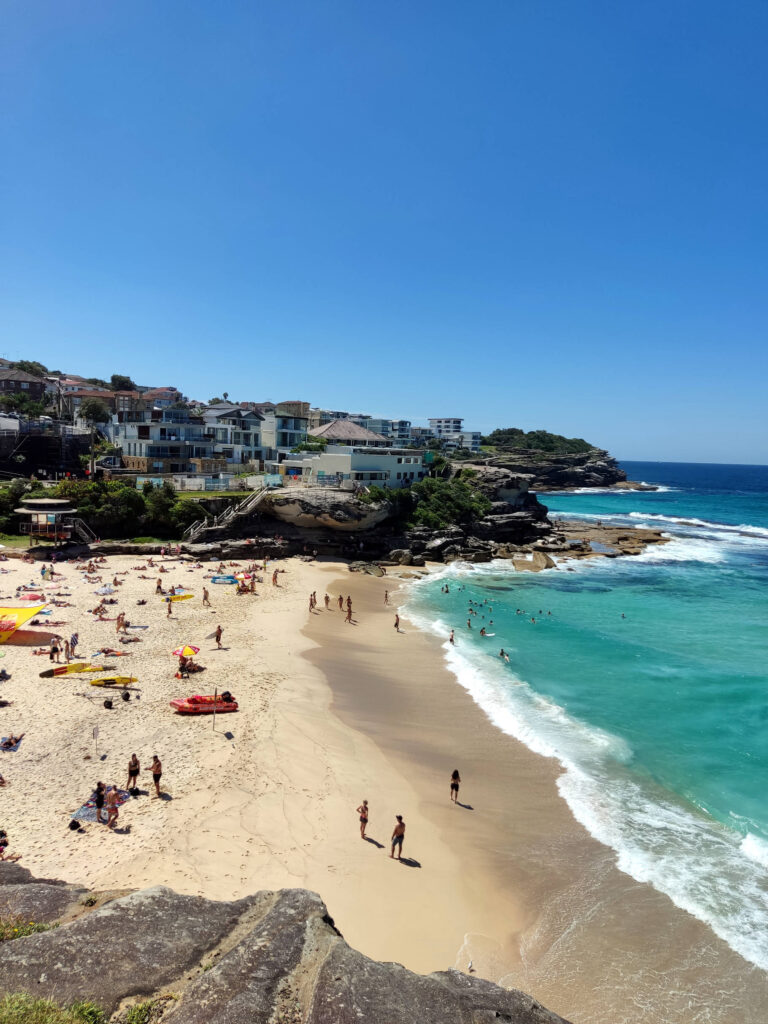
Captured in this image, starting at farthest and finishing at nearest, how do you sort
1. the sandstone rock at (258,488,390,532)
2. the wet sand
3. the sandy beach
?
1. the sandstone rock at (258,488,390,532)
2. the sandy beach
3. the wet sand

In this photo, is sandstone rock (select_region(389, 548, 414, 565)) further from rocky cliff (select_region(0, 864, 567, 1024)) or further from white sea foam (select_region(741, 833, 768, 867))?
rocky cliff (select_region(0, 864, 567, 1024))

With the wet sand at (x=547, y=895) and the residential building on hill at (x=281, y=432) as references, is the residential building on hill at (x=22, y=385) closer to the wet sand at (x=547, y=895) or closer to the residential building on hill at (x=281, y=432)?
the residential building on hill at (x=281, y=432)

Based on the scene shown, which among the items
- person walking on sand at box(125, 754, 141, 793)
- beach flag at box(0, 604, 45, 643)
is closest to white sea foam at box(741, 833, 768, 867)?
person walking on sand at box(125, 754, 141, 793)

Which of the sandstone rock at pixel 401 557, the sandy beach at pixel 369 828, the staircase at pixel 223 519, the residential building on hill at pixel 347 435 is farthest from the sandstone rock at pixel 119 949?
the residential building on hill at pixel 347 435

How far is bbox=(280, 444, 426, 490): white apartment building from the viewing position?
5091cm

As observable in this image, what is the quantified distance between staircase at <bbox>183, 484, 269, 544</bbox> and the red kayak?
2543 centimetres

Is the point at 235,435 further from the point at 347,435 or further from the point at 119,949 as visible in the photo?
the point at 119,949

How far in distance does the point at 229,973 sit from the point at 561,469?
5653 inches

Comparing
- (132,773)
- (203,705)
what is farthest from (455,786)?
(203,705)

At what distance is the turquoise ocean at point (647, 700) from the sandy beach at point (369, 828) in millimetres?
996

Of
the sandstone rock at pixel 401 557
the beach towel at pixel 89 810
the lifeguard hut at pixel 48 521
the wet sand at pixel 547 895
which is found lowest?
the wet sand at pixel 547 895

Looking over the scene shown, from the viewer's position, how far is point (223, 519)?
4462 cm

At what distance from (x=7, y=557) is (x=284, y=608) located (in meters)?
19.4

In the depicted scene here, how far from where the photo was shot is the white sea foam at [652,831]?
1220cm
